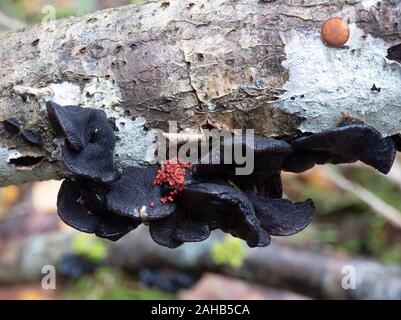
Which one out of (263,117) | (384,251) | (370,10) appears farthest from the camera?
(384,251)

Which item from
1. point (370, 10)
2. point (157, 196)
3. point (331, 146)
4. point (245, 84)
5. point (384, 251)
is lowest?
point (384, 251)

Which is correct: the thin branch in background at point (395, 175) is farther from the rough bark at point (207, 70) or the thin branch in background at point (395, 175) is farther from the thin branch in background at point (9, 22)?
the thin branch in background at point (9, 22)

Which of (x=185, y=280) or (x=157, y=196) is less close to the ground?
(x=157, y=196)

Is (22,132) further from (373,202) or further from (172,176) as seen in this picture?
(373,202)

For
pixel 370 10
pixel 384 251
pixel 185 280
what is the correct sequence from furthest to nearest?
pixel 384 251 → pixel 185 280 → pixel 370 10

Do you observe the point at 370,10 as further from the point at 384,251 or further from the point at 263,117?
the point at 384,251

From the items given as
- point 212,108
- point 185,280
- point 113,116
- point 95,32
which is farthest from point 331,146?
point 185,280

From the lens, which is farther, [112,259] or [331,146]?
[112,259]

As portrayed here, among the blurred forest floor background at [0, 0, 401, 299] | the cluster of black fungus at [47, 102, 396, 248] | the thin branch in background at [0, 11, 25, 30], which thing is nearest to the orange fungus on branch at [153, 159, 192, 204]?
the cluster of black fungus at [47, 102, 396, 248]
